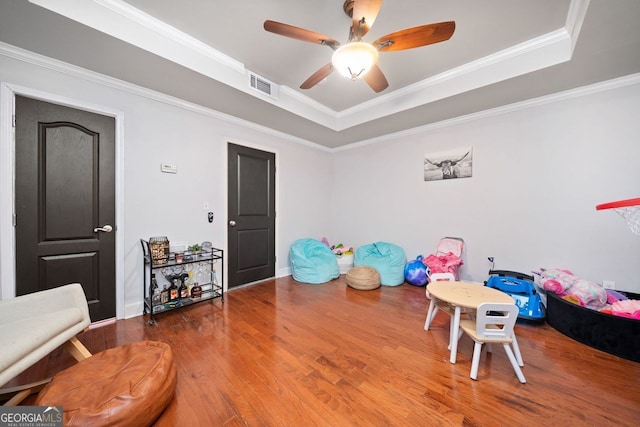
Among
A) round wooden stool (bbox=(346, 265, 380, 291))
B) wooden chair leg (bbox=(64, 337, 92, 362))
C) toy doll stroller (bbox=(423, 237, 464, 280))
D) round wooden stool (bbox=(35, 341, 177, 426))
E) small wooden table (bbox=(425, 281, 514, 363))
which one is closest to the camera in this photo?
round wooden stool (bbox=(35, 341, 177, 426))

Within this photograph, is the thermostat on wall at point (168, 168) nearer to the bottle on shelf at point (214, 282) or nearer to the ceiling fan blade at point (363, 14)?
the bottle on shelf at point (214, 282)

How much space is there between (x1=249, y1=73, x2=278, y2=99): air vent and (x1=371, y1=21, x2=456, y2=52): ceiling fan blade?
1.55 metres

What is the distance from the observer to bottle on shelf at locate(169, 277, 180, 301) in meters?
2.66

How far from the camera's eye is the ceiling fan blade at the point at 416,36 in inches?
60.0

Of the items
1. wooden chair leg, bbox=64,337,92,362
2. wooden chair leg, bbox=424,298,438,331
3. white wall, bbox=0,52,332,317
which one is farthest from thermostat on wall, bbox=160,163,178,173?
wooden chair leg, bbox=424,298,438,331

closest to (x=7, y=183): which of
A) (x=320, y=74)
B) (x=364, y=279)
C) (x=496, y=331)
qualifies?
(x=320, y=74)

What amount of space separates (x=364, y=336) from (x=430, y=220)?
2335mm

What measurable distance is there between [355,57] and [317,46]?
87 cm

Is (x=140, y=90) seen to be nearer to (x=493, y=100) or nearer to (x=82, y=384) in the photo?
(x=82, y=384)

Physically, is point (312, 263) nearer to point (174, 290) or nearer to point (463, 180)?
point (174, 290)

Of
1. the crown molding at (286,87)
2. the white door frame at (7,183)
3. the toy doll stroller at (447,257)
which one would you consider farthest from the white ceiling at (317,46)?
the toy doll stroller at (447,257)

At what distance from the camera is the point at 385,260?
11.9 feet

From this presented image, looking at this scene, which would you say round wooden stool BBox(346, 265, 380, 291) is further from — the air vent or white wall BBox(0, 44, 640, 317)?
the air vent

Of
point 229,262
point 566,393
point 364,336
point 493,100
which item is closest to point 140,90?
point 229,262
